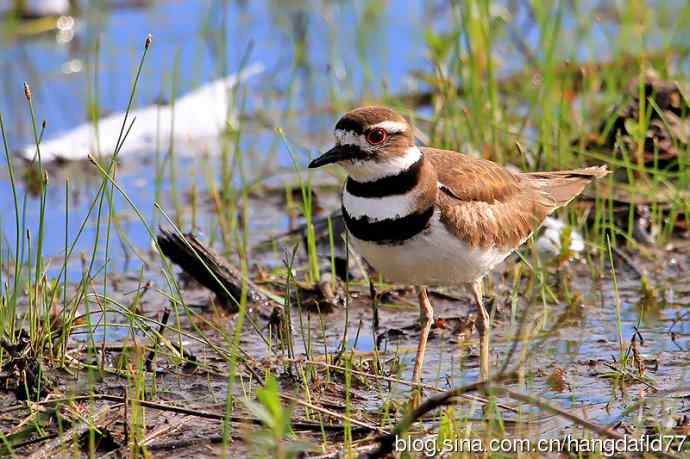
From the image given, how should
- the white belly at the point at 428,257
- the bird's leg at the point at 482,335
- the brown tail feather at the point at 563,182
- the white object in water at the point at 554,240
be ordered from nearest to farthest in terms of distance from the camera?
1. the white belly at the point at 428,257
2. the bird's leg at the point at 482,335
3. the brown tail feather at the point at 563,182
4. the white object in water at the point at 554,240

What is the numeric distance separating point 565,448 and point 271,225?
345 cm

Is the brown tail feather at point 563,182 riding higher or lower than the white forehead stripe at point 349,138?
lower

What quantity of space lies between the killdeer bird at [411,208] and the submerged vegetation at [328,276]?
32 centimetres

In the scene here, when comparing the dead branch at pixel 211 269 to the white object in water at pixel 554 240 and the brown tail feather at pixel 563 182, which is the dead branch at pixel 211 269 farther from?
the white object in water at pixel 554 240

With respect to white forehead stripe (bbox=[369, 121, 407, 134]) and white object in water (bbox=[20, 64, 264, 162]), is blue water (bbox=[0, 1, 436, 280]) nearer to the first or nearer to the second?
white object in water (bbox=[20, 64, 264, 162])

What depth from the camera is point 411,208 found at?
449 cm

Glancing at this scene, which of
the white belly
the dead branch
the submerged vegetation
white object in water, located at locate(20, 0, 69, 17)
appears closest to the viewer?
the submerged vegetation

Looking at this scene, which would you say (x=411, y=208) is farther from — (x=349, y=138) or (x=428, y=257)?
(x=349, y=138)

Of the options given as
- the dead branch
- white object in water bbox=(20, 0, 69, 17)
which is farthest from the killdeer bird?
white object in water bbox=(20, 0, 69, 17)

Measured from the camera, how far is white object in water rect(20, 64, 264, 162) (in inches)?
310

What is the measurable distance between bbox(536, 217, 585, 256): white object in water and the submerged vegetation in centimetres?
2

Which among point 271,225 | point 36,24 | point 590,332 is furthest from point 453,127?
point 36,24

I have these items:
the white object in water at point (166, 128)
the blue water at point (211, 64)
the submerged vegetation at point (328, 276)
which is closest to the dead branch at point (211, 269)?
the submerged vegetation at point (328, 276)

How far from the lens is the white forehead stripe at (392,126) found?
4586 millimetres
